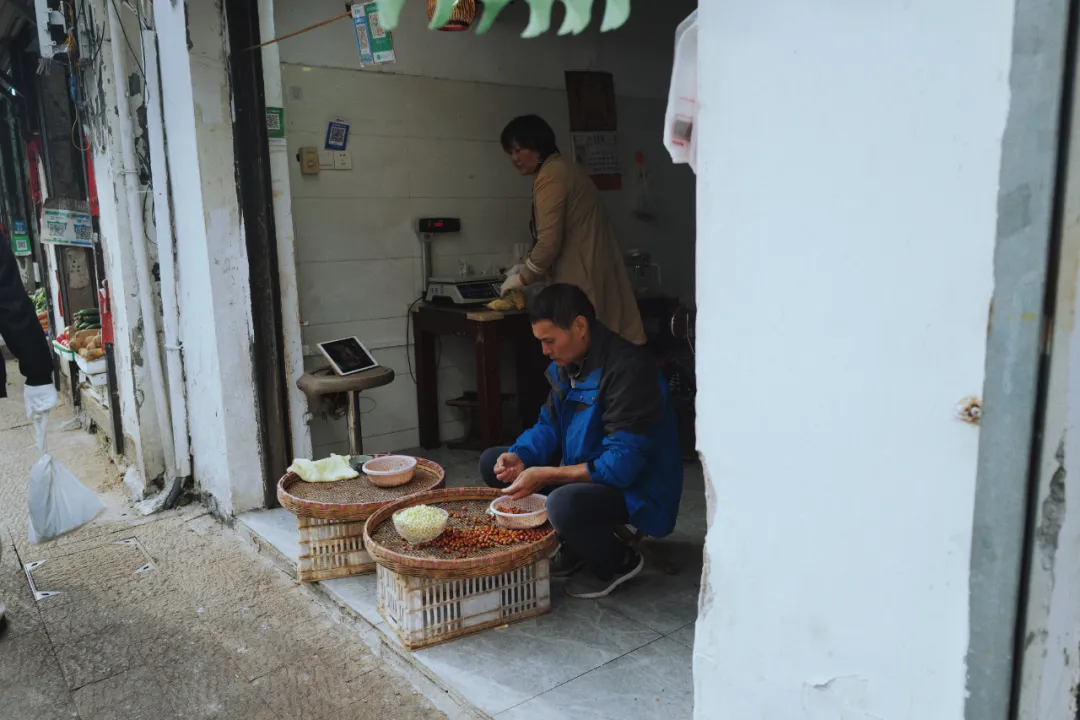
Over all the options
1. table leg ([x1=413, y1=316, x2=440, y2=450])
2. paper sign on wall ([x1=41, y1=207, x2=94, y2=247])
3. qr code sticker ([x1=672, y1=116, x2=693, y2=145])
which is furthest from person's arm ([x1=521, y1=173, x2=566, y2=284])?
paper sign on wall ([x1=41, y1=207, x2=94, y2=247])

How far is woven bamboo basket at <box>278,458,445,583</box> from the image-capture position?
280 centimetres

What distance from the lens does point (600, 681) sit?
215cm

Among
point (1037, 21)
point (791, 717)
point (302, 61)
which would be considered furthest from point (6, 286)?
point (1037, 21)

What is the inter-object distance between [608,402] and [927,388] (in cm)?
146

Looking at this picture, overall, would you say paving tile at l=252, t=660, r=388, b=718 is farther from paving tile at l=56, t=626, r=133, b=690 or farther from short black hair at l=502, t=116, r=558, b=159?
short black hair at l=502, t=116, r=558, b=159

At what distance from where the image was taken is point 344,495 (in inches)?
111

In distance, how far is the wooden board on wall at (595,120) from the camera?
5090mm

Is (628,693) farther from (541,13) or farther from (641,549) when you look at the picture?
(541,13)

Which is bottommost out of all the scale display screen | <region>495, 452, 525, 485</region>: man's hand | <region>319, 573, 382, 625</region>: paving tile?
<region>319, 573, 382, 625</region>: paving tile

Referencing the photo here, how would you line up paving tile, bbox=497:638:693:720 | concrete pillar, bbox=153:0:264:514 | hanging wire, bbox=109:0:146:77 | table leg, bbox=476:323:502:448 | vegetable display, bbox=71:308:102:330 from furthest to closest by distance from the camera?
1. vegetable display, bbox=71:308:102:330
2. table leg, bbox=476:323:502:448
3. hanging wire, bbox=109:0:146:77
4. concrete pillar, bbox=153:0:264:514
5. paving tile, bbox=497:638:693:720

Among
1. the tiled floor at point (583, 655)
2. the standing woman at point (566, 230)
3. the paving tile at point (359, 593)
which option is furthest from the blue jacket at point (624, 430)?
the standing woman at point (566, 230)

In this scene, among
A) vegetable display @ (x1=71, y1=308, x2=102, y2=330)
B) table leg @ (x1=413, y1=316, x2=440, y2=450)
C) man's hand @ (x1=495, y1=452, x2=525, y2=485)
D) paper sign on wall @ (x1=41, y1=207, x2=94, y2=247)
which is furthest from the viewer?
vegetable display @ (x1=71, y1=308, x2=102, y2=330)

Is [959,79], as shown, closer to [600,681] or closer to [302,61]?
[600,681]

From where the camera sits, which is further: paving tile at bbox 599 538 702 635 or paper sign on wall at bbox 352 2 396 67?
paper sign on wall at bbox 352 2 396 67
